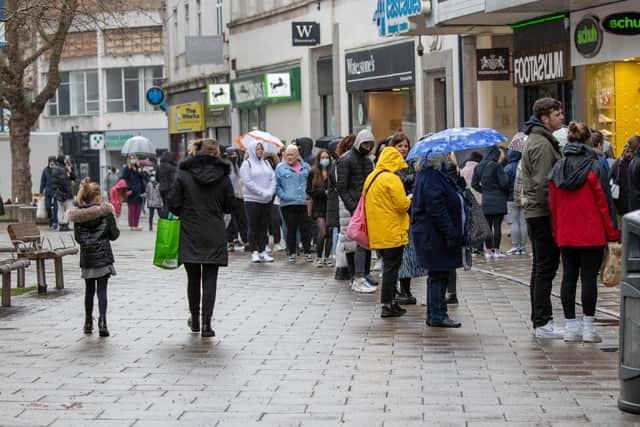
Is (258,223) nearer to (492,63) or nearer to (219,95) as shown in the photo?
(492,63)

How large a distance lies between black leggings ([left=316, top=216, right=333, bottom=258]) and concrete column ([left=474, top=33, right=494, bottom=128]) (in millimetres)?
8877

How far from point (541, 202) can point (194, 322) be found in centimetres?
326

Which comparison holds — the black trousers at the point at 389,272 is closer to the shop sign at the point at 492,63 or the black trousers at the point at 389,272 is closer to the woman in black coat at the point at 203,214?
the woman in black coat at the point at 203,214

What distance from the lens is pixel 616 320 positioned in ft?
40.7

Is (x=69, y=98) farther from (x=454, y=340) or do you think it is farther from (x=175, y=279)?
(x=454, y=340)

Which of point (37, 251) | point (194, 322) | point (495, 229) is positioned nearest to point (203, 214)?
point (194, 322)

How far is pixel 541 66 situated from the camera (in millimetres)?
24125

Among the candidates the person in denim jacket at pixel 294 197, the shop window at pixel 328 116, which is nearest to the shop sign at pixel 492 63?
the person in denim jacket at pixel 294 197

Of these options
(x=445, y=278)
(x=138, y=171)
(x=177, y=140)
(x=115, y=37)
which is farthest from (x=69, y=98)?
(x=445, y=278)

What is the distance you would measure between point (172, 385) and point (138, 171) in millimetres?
24603

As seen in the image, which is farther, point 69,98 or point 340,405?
point 69,98

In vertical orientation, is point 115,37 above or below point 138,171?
above

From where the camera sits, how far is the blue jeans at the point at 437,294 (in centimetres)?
1241

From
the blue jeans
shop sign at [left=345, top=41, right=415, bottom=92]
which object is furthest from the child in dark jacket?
shop sign at [left=345, top=41, right=415, bottom=92]
